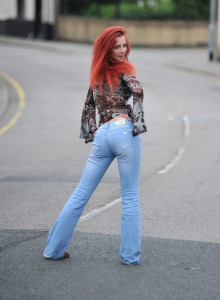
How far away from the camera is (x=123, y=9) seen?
126 ft

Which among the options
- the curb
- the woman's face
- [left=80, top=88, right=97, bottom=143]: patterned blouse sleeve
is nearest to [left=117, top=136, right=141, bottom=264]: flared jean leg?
[left=80, top=88, right=97, bottom=143]: patterned blouse sleeve

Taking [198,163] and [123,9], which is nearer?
[198,163]

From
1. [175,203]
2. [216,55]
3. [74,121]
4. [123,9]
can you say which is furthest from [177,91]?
[123,9]

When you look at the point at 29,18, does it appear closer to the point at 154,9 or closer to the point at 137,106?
the point at 154,9

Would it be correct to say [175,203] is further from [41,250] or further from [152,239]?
[41,250]

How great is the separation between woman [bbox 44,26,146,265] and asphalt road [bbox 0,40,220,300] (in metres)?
0.25

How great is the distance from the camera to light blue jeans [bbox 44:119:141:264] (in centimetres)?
572

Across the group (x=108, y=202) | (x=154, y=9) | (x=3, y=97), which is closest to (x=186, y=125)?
(x=3, y=97)

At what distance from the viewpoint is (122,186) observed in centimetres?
587

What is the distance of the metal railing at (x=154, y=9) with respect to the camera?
37.8 metres

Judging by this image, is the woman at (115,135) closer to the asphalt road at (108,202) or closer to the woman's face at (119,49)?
the woman's face at (119,49)

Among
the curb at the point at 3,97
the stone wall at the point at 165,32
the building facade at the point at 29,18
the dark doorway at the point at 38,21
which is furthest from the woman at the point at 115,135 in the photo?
the building facade at the point at 29,18

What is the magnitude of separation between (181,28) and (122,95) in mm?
32945

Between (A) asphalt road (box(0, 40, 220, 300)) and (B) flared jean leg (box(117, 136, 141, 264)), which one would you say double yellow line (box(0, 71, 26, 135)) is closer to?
(A) asphalt road (box(0, 40, 220, 300))
